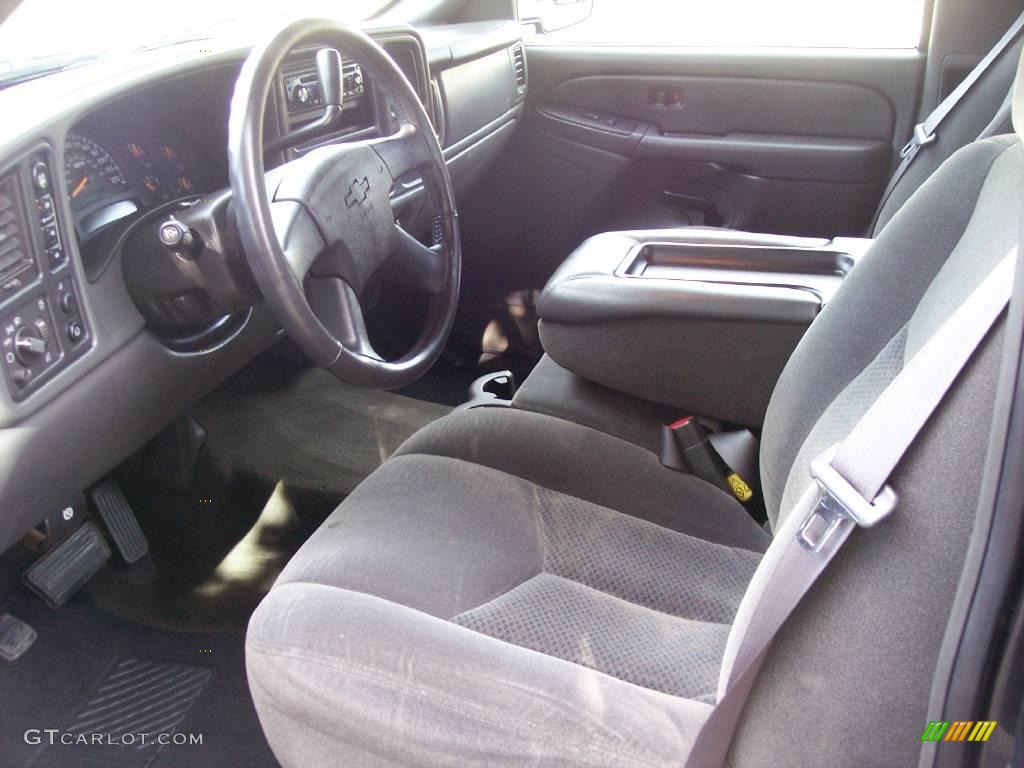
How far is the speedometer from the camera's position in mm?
1171

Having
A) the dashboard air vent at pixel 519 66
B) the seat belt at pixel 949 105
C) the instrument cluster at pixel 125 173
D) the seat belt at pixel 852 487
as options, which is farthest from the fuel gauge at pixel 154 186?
the seat belt at pixel 949 105

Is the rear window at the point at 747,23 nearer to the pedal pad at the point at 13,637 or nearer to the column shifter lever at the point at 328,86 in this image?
the column shifter lever at the point at 328,86

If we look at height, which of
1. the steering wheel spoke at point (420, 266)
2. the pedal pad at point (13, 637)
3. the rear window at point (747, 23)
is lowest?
the pedal pad at point (13, 637)

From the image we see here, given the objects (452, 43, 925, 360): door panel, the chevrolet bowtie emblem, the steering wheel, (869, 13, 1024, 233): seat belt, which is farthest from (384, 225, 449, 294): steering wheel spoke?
(452, 43, 925, 360): door panel

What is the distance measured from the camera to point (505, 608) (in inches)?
38.2

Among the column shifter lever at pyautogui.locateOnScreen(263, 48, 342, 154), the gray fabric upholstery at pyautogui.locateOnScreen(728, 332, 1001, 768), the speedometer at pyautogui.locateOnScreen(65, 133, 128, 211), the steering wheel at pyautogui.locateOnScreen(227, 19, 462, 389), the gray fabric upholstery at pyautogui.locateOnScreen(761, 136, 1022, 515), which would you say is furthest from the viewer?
the column shifter lever at pyautogui.locateOnScreen(263, 48, 342, 154)

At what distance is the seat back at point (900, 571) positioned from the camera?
623mm

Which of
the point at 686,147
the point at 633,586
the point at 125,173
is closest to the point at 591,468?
the point at 633,586

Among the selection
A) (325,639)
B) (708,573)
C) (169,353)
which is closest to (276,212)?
(169,353)

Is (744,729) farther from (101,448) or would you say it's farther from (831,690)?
(101,448)

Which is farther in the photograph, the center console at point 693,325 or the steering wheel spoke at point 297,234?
the center console at point 693,325

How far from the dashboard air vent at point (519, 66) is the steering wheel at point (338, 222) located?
94 centimetres

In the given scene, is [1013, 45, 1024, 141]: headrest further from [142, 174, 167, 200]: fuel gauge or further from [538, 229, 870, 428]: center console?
[142, 174, 167, 200]: fuel gauge

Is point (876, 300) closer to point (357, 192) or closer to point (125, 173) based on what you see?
point (357, 192)
